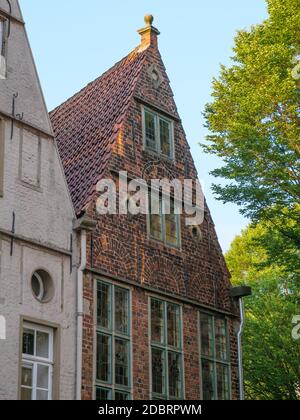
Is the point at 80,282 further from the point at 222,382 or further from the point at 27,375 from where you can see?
the point at 222,382

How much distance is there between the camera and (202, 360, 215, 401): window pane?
1981 cm

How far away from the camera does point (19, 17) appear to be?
18172 mm

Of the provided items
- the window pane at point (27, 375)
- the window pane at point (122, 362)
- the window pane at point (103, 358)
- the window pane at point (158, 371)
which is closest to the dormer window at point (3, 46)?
the window pane at point (103, 358)

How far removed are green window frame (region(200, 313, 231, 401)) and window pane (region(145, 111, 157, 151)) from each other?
13.8 feet

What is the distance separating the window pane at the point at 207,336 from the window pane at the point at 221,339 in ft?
0.84

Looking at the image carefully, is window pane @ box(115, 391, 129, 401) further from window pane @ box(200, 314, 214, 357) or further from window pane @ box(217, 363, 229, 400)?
window pane @ box(217, 363, 229, 400)

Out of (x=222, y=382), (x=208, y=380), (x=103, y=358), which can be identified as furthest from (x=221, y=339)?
(x=103, y=358)

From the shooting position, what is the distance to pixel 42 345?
16.3m

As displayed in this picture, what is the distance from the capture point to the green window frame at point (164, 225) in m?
19.9

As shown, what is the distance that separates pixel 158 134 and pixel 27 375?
760cm

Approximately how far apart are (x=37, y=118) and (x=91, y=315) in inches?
165

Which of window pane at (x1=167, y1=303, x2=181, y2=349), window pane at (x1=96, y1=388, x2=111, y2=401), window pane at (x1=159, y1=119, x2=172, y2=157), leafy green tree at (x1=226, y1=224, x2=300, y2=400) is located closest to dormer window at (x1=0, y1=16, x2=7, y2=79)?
window pane at (x1=159, y1=119, x2=172, y2=157)

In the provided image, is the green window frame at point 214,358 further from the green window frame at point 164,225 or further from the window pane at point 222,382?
the green window frame at point 164,225
